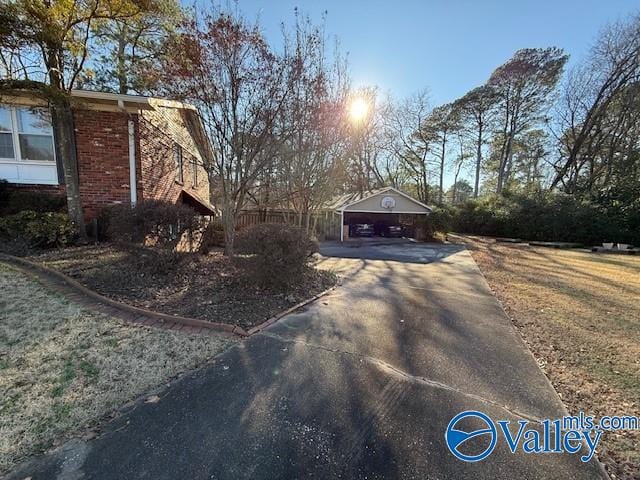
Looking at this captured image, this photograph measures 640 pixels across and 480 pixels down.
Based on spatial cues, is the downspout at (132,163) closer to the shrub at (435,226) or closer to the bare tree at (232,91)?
the bare tree at (232,91)

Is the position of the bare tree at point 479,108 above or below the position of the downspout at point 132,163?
above

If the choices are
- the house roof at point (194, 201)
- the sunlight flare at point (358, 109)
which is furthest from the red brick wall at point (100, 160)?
the sunlight flare at point (358, 109)

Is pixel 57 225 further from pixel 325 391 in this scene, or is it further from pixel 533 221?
pixel 533 221

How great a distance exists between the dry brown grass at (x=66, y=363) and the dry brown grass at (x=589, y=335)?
3.78 m

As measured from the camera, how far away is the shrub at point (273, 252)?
501cm

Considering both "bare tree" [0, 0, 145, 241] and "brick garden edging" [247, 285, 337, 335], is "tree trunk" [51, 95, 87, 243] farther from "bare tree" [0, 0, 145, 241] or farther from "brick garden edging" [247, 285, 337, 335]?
"brick garden edging" [247, 285, 337, 335]

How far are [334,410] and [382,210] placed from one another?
58.3 ft

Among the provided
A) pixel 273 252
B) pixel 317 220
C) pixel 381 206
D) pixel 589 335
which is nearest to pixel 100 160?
pixel 273 252

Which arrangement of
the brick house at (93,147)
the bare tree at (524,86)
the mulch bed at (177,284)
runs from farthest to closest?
the bare tree at (524,86)
the brick house at (93,147)
the mulch bed at (177,284)

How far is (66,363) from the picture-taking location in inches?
114

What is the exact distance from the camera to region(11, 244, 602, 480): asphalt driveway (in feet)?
6.21

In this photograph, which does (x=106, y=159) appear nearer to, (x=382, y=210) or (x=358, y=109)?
(x=358, y=109)

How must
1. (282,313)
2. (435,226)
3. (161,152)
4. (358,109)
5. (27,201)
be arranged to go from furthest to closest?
(435,226)
(358,109)
(161,152)
(27,201)
(282,313)

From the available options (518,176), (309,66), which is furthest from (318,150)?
(518,176)
